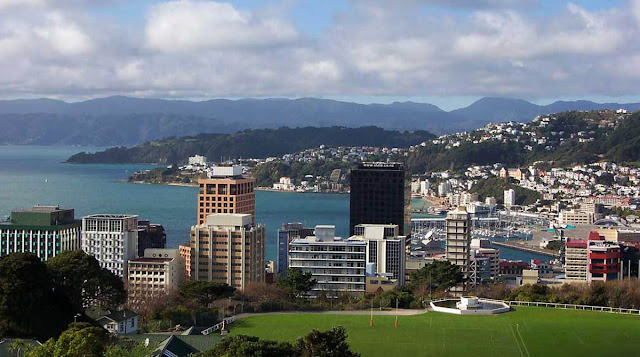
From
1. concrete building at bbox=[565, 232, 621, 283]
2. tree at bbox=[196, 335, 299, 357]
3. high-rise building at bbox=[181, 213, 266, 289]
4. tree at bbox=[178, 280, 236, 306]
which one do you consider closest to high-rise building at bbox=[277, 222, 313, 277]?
high-rise building at bbox=[181, 213, 266, 289]

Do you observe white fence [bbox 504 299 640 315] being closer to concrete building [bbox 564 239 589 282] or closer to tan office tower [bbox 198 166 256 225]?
concrete building [bbox 564 239 589 282]

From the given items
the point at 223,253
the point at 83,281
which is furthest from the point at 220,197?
the point at 83,281

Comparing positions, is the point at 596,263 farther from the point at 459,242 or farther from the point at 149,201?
the point at 149,201

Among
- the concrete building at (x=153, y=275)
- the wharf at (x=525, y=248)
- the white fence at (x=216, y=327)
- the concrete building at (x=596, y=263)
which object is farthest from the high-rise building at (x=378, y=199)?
the white fence at (x=216, y=327)

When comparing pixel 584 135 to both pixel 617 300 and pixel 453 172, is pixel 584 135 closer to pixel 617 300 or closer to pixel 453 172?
pixel 453 172

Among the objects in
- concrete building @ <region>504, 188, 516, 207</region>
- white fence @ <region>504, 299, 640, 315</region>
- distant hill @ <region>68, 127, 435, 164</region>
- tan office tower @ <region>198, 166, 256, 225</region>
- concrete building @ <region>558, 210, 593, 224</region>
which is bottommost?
white fence @ <region>504, 299, 640, 315</region>

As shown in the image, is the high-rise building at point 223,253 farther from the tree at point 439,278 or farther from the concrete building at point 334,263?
the tree at point 439,278
